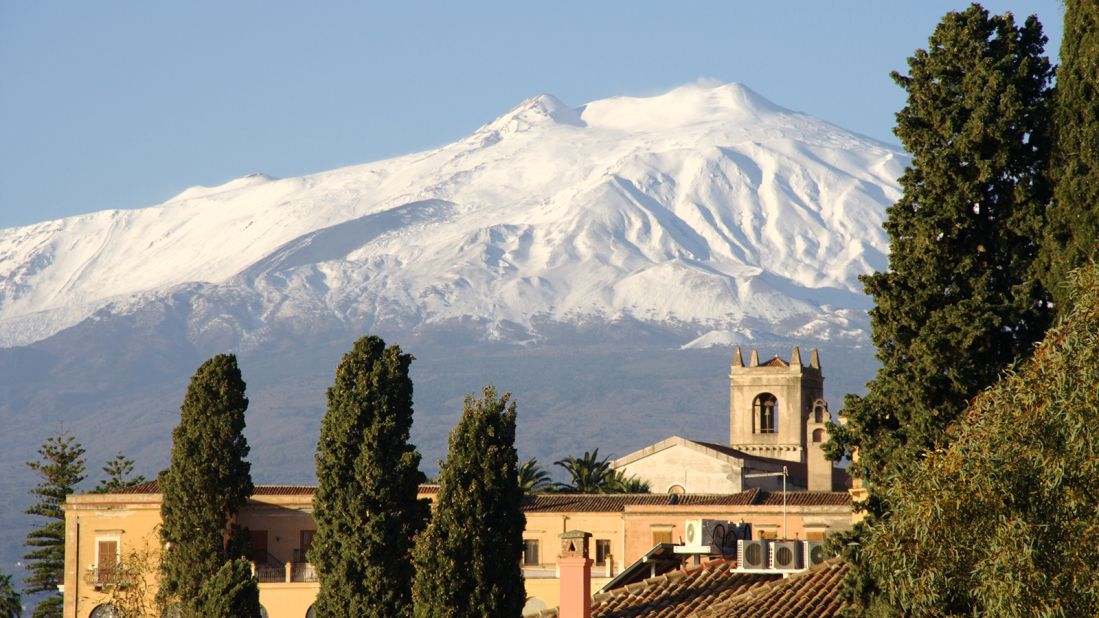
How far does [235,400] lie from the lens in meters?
67.9

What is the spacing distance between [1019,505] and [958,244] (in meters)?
9.24

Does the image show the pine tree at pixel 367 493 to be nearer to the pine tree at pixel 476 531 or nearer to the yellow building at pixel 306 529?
the yellow building at pixel 306 529

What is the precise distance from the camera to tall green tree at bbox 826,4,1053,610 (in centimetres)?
2986

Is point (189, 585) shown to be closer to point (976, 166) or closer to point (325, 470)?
point (325, 470)

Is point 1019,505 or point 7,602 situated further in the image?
point 7,602

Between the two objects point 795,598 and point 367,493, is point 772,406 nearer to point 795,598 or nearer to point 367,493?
point 367,493

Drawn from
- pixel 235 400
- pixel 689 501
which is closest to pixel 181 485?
pixel 235 400

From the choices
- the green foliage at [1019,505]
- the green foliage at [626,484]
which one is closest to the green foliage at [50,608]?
the green foliage at [626,484]

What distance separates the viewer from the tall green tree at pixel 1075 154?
1120 inches

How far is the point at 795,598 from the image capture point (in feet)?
107

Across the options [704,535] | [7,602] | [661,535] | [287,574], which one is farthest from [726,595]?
[287,574]

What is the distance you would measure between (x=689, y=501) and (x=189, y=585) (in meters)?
17.6

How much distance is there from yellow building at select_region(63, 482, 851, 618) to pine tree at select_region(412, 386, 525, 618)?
A: 24.1 metres

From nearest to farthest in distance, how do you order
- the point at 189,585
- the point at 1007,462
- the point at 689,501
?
the point at 1007,462 < the point at 189,585 < the point at 689,501
